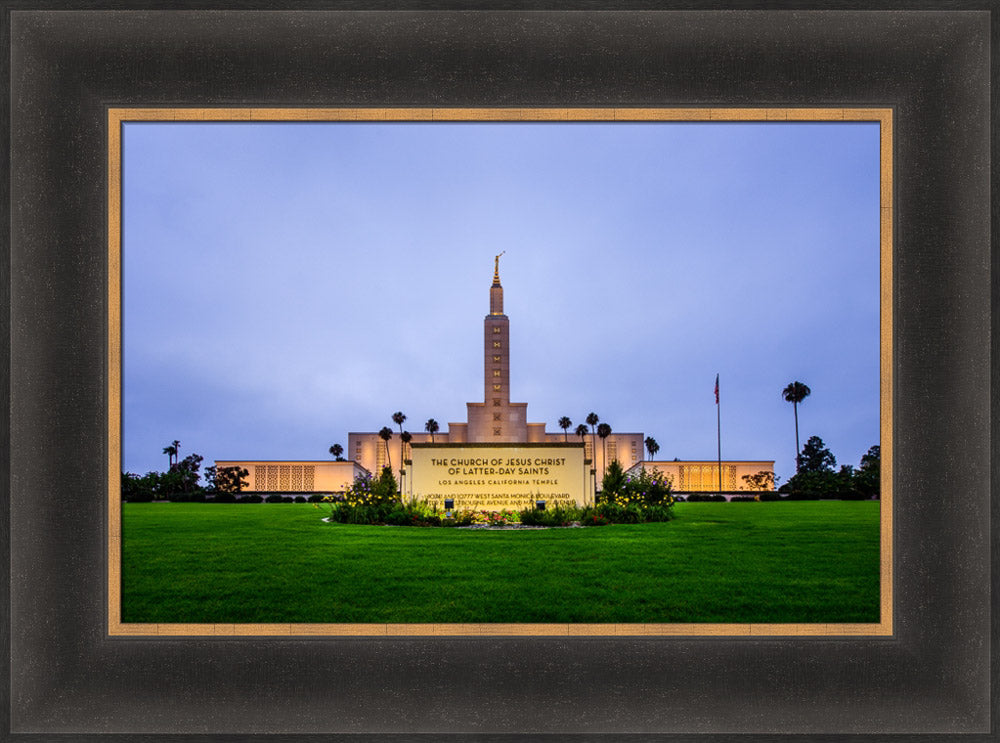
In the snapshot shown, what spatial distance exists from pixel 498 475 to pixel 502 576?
721cm

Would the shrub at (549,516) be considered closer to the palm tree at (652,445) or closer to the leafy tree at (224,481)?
the leafy tree at (224,481)

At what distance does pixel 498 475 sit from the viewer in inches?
541

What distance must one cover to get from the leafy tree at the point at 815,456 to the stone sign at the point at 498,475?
65.5 feet

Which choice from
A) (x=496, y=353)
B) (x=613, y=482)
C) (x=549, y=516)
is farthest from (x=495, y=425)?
(x=549, y=516)

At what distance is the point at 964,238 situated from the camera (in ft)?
14.5

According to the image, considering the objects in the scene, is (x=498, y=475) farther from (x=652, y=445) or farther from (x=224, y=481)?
(x=652, y=445)

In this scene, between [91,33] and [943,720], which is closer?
[943,720]

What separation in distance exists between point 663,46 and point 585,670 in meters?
4.00

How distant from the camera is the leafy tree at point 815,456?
30.6 m

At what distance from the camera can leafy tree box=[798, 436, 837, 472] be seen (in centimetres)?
3061

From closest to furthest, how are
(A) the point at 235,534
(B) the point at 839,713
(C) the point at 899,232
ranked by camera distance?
(B) the point at 839,713
(C) the point at 899,232
(A) the point at 235,534

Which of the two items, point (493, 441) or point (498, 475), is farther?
point (493, 441)
